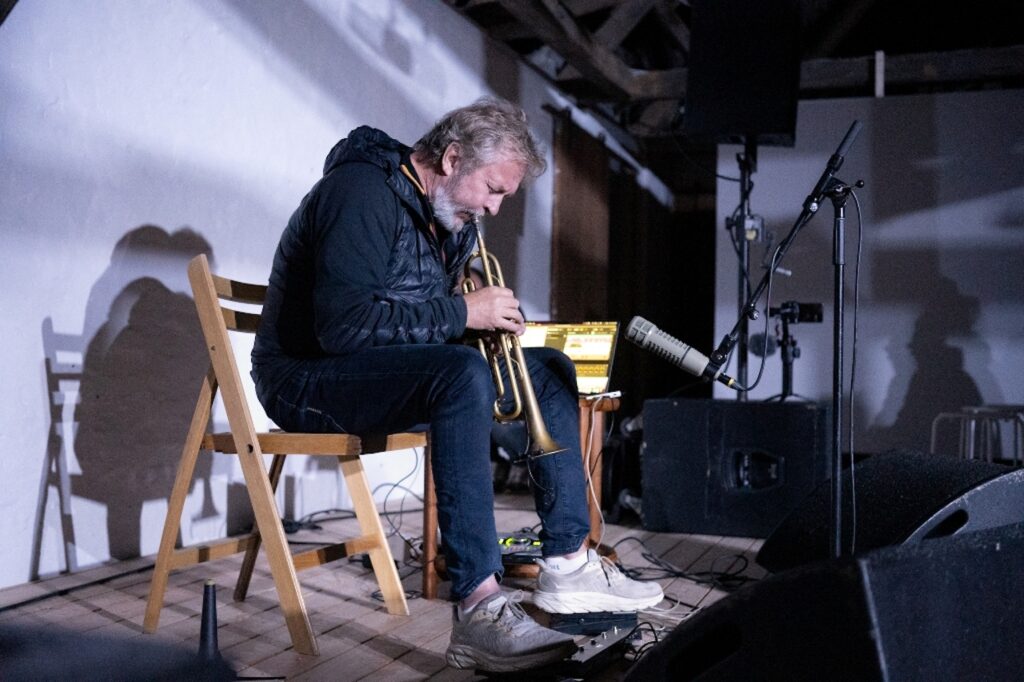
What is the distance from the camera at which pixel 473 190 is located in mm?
2066

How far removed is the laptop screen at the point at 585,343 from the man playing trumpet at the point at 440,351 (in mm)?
606

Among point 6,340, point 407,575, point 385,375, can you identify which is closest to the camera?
point 385,375

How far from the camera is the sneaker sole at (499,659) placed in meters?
1.59

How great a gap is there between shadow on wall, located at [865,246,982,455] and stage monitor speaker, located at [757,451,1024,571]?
3501 millimetres

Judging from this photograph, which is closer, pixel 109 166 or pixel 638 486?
pixel 109 166

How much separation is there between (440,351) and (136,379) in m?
1.36

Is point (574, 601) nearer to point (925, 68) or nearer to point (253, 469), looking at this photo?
point (253, 469)

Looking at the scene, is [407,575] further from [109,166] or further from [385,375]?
[109,166]

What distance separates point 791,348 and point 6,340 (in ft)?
9.46

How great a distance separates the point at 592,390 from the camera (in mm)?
2727

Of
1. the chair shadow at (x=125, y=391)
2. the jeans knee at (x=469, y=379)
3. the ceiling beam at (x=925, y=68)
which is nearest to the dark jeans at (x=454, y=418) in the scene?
the jeans knee at (x=469, y=379)

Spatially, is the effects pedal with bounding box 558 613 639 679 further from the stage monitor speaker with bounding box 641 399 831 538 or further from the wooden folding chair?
the stage monitor speaker with bounding box 641 399 831 538

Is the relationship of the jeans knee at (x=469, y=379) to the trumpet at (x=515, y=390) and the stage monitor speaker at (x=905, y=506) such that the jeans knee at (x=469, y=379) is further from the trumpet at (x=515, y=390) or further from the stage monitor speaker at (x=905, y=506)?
the stage monitor speaker at (x=905, y=506)

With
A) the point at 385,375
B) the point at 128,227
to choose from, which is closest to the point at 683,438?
the point at 385,375
